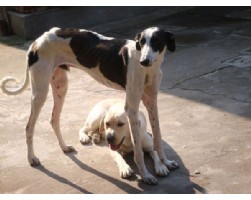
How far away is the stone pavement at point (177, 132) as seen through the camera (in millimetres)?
4449

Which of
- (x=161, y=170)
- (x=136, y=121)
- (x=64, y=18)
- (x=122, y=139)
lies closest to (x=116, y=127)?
(x=122, y=139)

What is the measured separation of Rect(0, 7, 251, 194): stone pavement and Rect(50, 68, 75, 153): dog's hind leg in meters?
0.11

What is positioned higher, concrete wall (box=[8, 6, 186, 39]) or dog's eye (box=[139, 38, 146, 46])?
dog's eye (box=[139, 38, 146, 46])

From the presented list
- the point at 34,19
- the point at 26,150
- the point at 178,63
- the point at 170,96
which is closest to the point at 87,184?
the point at 26,150

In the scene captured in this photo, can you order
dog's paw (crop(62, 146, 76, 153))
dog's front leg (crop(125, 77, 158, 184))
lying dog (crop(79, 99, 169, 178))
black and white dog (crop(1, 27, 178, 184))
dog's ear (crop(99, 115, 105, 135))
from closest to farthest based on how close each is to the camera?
1. black and white dog (crop(1, 27, 178, 184))
2. dog's front leg (crop(125, 77, 158, 184))
3. lying dog (crop(79, 99, 169, 178))
4. dog's paw (crop(62, 146, 76, 153))
5. dog's ear (crop(99, 115, 105, 135))

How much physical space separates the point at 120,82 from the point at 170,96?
7.66 feet

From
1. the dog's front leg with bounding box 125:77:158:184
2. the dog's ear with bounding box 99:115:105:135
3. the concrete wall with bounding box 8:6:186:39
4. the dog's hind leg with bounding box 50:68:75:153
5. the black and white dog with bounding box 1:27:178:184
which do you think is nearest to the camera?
the black and white dog with bounding box 1:27:178:184

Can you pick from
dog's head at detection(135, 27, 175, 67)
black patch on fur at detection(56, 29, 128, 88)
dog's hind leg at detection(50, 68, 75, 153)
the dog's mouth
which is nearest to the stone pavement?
dog's hind leg at detection(50, 68, 75, 153)

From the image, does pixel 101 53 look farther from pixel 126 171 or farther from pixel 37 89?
pixel 126 171

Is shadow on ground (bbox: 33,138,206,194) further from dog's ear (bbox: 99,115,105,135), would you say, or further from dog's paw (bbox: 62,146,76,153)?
dog's ear (bbox: 99,115,105,135)

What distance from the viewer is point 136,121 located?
4.36 metres

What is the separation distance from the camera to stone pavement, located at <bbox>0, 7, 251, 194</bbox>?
14.6 ft

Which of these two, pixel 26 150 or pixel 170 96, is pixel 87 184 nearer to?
pixel 26 150

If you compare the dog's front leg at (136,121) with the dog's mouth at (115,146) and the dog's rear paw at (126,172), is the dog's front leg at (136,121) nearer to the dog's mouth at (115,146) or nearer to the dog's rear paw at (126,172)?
the dog's rear paw at (126,172)
